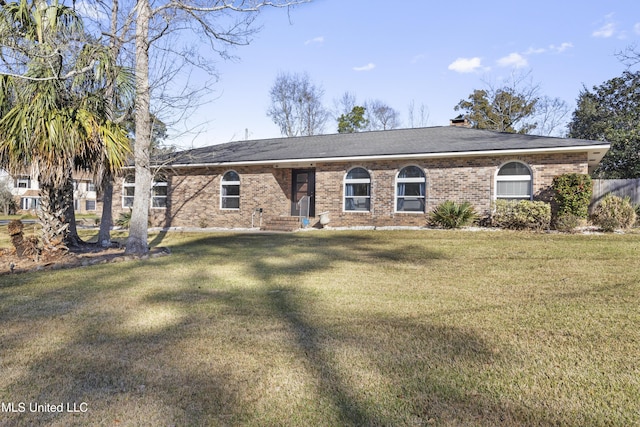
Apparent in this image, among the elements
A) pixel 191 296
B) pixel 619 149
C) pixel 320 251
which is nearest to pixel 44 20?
pixel 191 296

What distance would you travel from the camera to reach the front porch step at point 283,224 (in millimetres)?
16922

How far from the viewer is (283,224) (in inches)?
673

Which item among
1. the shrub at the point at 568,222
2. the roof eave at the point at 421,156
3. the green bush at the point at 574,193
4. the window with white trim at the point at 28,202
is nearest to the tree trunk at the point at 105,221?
the roof eave at the point at 421,156

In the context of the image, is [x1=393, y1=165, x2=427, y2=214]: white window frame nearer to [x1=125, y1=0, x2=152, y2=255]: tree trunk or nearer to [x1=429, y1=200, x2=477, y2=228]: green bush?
[x1=429, y1=200, x2=477, y2=228]: green bush

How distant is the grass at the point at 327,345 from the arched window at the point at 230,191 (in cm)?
1107

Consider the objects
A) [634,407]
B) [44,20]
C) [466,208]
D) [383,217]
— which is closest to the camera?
[634,407]

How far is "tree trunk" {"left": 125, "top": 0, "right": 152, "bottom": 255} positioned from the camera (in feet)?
A: 33.7

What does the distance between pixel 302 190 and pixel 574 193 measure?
425 inches

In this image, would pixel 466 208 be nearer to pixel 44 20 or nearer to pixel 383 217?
pixel 383 217

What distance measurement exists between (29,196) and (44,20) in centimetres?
4008

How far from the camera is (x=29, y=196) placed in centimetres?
4075

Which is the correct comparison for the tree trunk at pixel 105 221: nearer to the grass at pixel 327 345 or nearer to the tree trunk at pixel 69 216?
the tree trunk at pixel 69 216

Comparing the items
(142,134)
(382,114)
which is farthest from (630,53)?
(382,114)

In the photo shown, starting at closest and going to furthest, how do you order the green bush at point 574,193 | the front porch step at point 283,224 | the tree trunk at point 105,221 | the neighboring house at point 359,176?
the tree trunk at point 105,221, the green bush at point 574,193, the neighboring house at point 359,176, the front porch step at point 283,224
